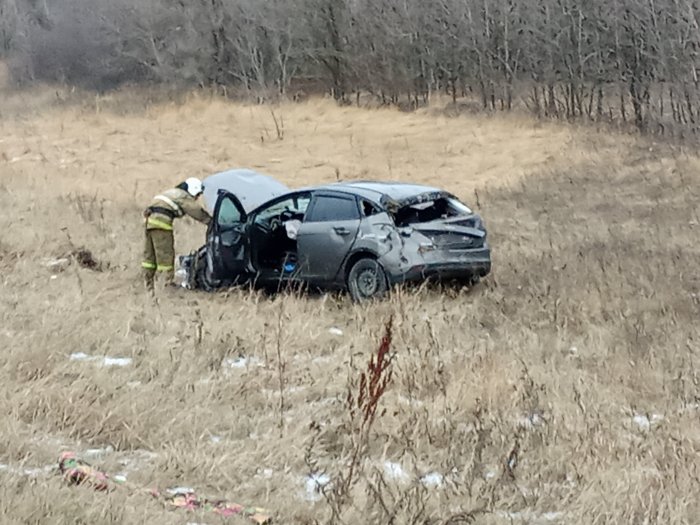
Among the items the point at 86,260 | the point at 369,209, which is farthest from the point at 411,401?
the point at 86,260

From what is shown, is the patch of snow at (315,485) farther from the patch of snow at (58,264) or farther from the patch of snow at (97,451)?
the patch of snow at (58,264)

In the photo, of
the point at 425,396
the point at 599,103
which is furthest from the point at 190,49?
the point at 425,396

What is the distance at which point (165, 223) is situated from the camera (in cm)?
1075

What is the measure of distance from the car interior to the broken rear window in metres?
1.27

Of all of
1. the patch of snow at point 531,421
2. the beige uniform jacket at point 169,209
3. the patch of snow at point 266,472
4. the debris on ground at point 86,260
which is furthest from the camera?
the debris on ground at point 86,260

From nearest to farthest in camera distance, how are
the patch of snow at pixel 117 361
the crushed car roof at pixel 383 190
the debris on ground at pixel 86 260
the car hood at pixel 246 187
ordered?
the patch of snow at pixel 117 361
the crushed car roof at pixel 383 190
the debris on ground at pixel 86 260
the car hood at pixel 246 187

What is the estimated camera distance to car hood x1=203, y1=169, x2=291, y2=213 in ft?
39.8

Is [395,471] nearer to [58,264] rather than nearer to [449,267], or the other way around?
[449,267]

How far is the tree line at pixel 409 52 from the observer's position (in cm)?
2467

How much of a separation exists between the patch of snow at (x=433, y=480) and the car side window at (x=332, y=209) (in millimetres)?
5178

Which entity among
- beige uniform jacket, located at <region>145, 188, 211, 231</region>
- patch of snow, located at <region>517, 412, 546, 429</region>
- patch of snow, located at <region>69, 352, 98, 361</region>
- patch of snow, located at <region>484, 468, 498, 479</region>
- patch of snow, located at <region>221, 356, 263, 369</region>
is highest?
beige uniform jacket, located at <region>145, 188, 211, 231</region>

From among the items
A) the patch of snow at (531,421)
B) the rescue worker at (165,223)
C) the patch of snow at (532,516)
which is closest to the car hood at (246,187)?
the rescue worker at (165,223)

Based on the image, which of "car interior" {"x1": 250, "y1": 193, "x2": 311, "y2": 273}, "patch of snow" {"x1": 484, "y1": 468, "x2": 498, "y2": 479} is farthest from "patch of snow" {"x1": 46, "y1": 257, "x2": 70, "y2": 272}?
"patch of snow" {"x1": 484, "y1": 468, "x2": 498, "y2": 479}

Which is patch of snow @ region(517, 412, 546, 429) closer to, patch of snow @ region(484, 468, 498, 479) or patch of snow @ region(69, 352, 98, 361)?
patch of snow @ region(484, 468, 498, 479)
